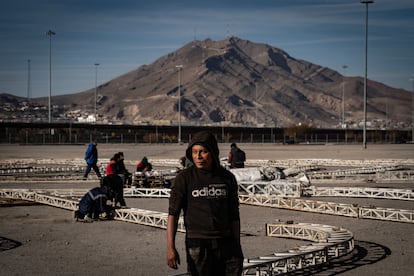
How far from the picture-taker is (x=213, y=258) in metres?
6.86

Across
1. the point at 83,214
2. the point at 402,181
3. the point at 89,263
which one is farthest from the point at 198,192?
the point at 402,181

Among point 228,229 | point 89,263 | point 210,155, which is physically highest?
point 210,155

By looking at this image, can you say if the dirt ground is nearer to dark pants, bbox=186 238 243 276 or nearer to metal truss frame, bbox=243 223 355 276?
metal truss frame, bbox=243 223 355 276

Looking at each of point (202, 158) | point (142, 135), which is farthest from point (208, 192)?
point (142, 135)

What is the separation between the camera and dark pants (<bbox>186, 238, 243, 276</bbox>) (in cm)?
681

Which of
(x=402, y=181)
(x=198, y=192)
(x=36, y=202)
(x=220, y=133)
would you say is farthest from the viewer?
(x=220, y=133)

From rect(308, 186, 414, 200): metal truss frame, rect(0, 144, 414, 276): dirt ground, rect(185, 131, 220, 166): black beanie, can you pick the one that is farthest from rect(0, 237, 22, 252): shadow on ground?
rect(308, 186, 414, 200): metal truss frame

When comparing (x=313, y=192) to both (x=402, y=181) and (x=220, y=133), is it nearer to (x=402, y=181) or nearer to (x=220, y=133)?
(x=402, y=181)

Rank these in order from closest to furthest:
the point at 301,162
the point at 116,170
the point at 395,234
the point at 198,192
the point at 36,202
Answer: the point at 198,192 → the point at 395,234 → the point at 116,170 → the point at 36,202 → the point at 301,162

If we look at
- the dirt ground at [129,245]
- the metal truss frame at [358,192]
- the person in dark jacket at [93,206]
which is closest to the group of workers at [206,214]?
the dirt ground at [129,245]

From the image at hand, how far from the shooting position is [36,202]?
70.0ft

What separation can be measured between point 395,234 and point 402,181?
46.2ft

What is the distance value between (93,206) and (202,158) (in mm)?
10747

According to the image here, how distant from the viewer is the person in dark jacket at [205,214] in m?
6.80
